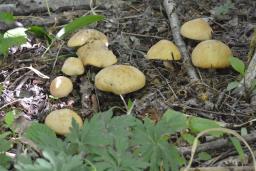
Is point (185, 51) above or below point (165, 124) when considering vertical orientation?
below

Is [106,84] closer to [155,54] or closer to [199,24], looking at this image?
[155,54]

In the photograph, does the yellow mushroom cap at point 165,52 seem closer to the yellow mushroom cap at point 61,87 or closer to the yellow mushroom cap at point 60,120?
the yellow mushroom cap at point 61,87

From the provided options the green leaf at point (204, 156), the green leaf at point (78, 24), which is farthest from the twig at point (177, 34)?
the green leaf at point (204, 156)

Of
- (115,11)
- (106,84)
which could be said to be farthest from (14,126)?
(115,11)

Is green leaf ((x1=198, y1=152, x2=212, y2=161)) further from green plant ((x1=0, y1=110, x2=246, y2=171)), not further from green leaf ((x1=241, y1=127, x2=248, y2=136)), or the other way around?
green plant ((x1=0, y1=110, x2=246, y2=171))

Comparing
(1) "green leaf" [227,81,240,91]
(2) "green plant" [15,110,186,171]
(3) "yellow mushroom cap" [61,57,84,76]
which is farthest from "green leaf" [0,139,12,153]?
(1) "green leaf" [227,81,240,91]

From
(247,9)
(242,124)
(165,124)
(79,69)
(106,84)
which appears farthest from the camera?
(247,9)

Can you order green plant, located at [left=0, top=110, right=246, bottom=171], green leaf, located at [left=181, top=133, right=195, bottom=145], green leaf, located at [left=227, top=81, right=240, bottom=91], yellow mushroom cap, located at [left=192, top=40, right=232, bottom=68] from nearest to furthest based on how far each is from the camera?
1. green plant, located at [left=0, top=110, right=246, bottom=171]
2. green leaf, located at [left=181, top=133, right=195, bottom=145]
3. green leaf, located at [left=227, top=81, right=240, bottom=91]
4. yellow mushroom cap, located at [left=192, top=40, right=232, bottom=68]
